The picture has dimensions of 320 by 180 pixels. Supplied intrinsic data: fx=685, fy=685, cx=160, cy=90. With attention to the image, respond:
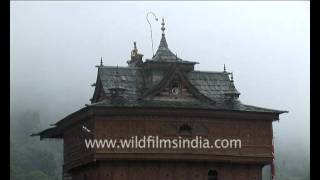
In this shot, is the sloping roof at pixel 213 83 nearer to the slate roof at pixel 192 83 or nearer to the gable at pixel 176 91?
the slate roof at pixel 192 83

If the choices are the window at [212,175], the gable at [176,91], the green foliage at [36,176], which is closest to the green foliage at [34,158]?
the green foliage at [36,176]

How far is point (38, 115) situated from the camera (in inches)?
4375

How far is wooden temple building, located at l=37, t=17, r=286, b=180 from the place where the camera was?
28422 mm

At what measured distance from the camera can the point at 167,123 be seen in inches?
1142

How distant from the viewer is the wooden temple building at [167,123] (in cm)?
2842

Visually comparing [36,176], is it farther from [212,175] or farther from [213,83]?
[212,175]

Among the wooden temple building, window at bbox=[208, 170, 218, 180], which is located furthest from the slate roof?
window at bbox=[208, 170, 218, 180]
